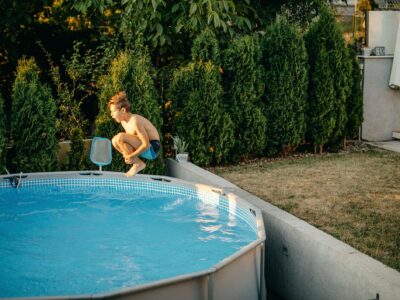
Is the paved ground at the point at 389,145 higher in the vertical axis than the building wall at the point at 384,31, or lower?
lower

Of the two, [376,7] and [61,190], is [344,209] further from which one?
[376,7]

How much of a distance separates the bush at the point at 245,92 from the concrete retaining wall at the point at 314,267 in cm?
295

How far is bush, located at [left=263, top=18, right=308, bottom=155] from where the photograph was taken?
1119 centimetres

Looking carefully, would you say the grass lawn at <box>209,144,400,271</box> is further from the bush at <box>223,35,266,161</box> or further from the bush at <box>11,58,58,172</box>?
the bush at <box>11,58,58,172</box>

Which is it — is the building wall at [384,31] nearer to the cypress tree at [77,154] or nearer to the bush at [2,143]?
the cypress tree at [77,154]

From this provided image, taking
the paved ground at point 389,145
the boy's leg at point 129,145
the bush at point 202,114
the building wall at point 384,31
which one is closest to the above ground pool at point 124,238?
the boy's leg at point 129,145

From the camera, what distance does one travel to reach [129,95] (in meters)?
10.4

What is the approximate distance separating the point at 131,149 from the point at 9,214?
1.96m

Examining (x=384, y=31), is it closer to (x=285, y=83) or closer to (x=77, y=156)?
(x=285, y=83)

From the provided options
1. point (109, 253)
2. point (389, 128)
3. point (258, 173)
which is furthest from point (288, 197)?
point (389, 128)

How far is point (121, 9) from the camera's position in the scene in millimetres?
12773

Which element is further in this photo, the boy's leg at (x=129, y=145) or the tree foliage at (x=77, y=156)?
the tree foliage at (x=77, y=156)

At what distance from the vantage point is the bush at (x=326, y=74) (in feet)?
37.5

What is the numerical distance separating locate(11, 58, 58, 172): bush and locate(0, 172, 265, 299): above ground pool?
0.37 metres
